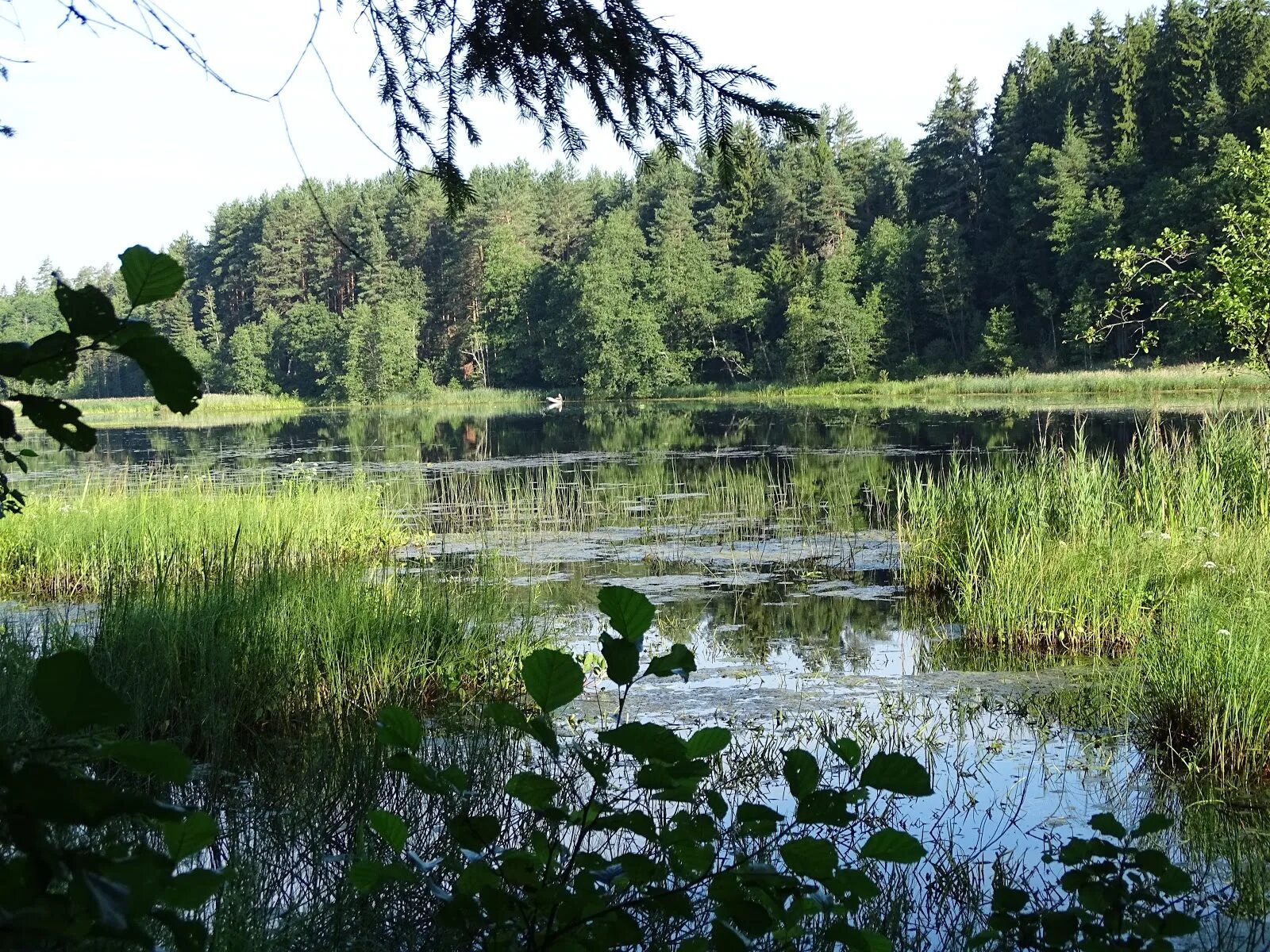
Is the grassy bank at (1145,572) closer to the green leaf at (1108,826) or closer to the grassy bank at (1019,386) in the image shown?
the green leaf at (1108,826)

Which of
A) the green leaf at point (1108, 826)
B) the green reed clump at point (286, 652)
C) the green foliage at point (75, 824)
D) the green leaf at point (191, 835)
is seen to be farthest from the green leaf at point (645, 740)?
the green reed clump at point (286, 652)

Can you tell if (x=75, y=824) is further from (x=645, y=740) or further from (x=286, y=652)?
(x=286, y=652)

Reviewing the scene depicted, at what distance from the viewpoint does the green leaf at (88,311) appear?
881 millimetres

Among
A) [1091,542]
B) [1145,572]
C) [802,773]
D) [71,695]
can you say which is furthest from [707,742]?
[1091,542]

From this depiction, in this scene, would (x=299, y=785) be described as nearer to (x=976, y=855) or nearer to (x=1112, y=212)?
(x=976, y=855)

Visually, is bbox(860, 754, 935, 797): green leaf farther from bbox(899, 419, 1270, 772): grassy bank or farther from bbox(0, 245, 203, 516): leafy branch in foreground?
bbox(899, 419, 1270, 772): grassy bank

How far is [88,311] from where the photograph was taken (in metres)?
0.88

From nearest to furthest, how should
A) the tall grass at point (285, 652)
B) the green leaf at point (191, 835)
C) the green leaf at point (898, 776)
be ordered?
the green leaf at point (191, 835)
the green leaf at point (898, 776)
the tall grass at point (285, 652)

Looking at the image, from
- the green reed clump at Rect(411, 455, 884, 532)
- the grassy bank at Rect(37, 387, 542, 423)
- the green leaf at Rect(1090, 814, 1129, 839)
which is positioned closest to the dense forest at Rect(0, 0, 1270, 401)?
the grassy bank at Rect(37, 387, 542, 423)

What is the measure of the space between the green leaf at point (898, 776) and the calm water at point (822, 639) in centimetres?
173

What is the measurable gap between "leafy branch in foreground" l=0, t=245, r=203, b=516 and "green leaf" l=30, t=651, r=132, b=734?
0.75ft

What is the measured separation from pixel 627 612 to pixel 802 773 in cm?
41

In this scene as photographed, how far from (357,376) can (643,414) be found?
2876 centimetres

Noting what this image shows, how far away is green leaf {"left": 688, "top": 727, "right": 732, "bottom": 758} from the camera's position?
60.7 inches
